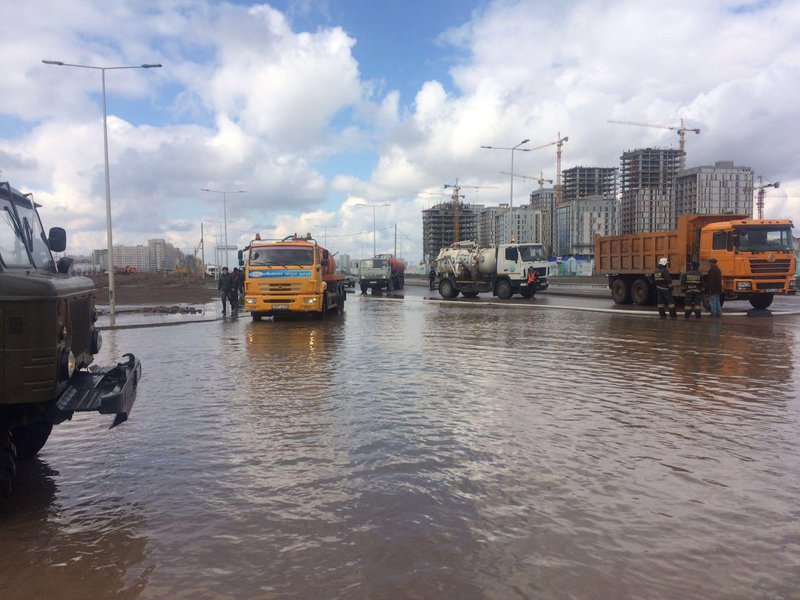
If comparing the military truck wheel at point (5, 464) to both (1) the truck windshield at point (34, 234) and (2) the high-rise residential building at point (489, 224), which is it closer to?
(1) the truck windshield at point (34, 234)

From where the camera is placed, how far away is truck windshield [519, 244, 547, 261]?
29.5 metres

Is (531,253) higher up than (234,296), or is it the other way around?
(531,253)

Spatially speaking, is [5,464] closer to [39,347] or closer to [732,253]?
[39,347]

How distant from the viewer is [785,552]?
3355mm

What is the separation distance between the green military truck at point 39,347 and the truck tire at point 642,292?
21801 millimetres

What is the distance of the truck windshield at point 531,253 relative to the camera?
29484 millimetres

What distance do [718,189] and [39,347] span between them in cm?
7074

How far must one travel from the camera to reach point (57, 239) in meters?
5.59

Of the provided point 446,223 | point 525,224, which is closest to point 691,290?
point 525,224

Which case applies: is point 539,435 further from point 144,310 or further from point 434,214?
point 434,214

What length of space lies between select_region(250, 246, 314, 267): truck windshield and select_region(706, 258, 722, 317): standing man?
11912mm

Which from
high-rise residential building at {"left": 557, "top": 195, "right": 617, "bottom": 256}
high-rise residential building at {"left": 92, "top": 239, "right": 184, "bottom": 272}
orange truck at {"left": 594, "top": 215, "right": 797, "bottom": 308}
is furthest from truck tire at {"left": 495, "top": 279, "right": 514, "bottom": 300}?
high-rise residential building at {"left": 92, "top": 239, "right": 184, "bottom": 272}

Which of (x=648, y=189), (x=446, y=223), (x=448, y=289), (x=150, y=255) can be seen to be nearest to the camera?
(x=448, y=289)

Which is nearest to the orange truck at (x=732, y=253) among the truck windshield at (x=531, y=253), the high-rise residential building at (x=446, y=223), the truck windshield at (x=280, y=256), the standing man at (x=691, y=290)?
the standing man at (x=691, y=290)
